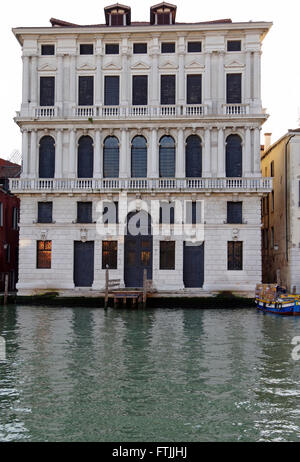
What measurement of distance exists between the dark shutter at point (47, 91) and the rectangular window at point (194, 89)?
842cm

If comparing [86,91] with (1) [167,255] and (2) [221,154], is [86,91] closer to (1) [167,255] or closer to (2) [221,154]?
(2) [221,154]

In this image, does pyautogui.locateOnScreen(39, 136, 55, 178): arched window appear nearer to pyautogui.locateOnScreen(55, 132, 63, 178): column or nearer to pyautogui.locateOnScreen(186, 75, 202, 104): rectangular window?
pyautogui.locateOnScreen(55, 132, 63, 178): column

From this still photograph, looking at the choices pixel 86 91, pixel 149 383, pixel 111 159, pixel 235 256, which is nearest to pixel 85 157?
pixel 111 159

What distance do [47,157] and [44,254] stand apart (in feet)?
19.7

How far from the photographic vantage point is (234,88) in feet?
111

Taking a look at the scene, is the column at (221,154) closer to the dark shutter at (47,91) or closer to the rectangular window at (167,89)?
the rectangular window at (167,89)

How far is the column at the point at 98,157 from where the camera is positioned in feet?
111

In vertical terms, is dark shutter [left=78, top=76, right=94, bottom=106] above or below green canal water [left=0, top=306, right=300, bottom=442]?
above

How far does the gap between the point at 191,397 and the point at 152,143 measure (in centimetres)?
2373

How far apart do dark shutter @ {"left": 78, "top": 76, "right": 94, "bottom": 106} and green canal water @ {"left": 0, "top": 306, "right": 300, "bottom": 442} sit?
16.5m

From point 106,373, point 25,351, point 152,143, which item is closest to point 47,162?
point 152,143

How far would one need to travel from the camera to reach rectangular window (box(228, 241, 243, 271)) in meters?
33.0

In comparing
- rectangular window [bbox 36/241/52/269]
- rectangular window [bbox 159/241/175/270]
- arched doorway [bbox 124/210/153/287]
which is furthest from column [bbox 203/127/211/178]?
rectangular window [bbox 36/241/52/269]

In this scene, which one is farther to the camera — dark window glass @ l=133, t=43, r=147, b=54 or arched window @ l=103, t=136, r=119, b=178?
dark window glass @ l=133, t=43, r=147, b=54
